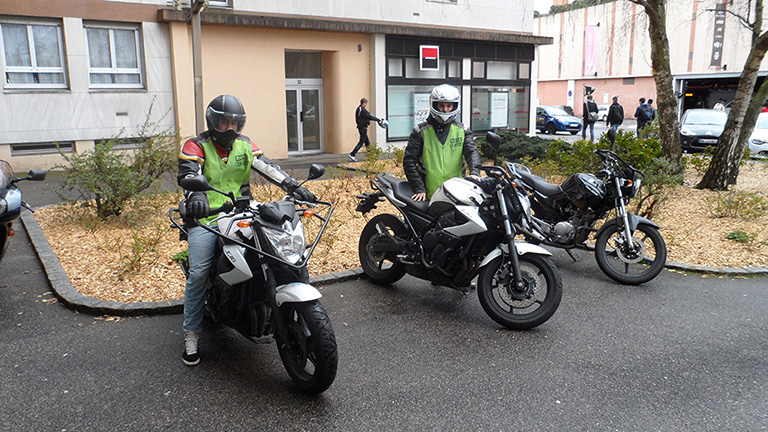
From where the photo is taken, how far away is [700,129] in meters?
20.8

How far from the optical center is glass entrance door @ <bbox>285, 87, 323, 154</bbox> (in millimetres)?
18891

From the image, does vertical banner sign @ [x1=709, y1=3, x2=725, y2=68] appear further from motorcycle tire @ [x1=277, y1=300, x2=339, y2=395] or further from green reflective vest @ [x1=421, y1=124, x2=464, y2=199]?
motorcycle tire @ [x1=277, y1=300, x2=339, y2=395]

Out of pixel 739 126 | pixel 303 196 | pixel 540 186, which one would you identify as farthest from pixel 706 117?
pixel 303 196

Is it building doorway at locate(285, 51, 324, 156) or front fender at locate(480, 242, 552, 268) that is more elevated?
building doorway at locate(285, 51, 324, 156)

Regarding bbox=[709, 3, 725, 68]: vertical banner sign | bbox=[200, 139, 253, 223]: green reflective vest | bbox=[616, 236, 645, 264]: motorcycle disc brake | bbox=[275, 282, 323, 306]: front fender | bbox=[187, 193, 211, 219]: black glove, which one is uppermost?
bbox=[709, 3, 725, 68]: vertical banner sign

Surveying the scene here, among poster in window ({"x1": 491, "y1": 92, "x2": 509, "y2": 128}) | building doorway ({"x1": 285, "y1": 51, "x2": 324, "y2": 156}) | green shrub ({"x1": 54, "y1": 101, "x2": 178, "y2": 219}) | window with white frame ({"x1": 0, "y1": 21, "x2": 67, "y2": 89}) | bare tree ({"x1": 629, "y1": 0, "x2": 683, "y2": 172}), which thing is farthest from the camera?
poster in window ({"x1": 491, "y1": 92, "x2": 509, "y2": 128})

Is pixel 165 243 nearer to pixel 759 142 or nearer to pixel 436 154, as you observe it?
pixel 436 154

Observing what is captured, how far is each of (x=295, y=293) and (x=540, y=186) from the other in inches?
153

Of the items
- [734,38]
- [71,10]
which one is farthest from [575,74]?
[71,10]

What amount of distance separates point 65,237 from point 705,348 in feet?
23.0

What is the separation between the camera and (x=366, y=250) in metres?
6.22

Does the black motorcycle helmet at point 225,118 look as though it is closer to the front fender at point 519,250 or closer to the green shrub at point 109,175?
the front fender at point 519,250

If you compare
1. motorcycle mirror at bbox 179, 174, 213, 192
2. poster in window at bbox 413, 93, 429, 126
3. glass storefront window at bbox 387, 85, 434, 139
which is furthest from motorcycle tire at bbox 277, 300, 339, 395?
poster in window at bbox 413, 93, 429, 126

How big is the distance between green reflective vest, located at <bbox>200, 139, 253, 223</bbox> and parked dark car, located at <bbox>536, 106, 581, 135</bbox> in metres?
28.4
